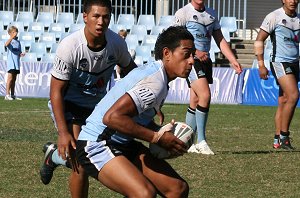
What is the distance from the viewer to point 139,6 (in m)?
34.1

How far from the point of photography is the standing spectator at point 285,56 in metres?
13.2

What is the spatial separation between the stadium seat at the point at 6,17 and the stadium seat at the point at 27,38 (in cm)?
114

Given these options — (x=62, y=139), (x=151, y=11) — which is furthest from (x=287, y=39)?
(x=151, y=11)

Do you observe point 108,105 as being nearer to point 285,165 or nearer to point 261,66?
point 285,165

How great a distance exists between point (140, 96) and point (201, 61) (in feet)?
19.3

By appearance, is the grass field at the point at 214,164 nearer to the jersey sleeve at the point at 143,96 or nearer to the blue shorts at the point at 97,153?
the blue shorts at the point at 97,153

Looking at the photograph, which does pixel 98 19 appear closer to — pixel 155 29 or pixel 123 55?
pixel 123 55

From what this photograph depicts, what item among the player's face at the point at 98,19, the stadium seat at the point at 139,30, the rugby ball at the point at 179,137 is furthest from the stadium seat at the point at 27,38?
the rugby ball at the point at 179,137

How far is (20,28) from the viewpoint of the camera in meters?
32.3

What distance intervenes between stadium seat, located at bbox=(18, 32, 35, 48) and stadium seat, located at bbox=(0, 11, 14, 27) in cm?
114

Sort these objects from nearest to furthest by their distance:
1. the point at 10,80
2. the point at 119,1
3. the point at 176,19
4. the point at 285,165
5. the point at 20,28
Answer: the point at 285,165 < the point at 176,19 < the point at 10,80 < the point at 20,28 < the point at 119,1

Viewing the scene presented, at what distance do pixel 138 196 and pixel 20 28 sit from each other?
2662 cm

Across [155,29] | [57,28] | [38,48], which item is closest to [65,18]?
[57,28]

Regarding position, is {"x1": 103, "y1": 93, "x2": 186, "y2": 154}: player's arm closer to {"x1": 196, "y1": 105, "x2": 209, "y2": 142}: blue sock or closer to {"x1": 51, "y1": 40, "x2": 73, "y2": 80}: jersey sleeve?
{"x1": 51, "y1": 40, "x2": 73, "y2": 80}: jersey sleeve
